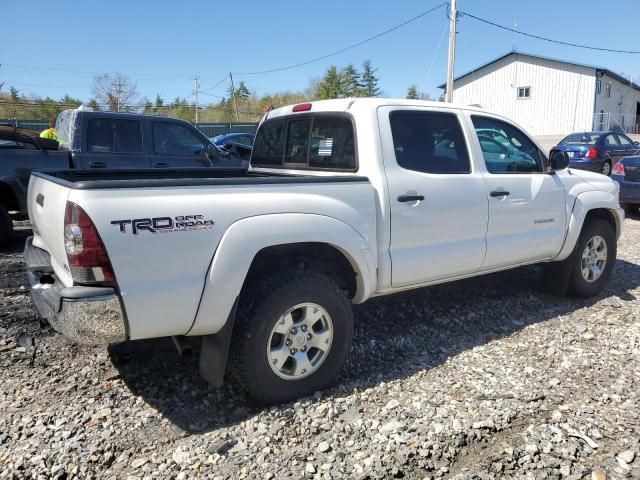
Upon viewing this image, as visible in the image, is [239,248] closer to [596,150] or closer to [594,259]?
[594,259]

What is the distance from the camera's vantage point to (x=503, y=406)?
10.5ft

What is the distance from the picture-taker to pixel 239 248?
2826 millimetres

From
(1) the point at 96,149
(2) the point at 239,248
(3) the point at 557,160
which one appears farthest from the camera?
(1) the point at 96,149

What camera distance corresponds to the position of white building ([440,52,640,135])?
110 ft

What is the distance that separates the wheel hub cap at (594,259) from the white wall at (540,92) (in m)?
29.6

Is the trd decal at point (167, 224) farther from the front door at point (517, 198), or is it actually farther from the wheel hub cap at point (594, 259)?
the wheel hub cap at point (594, 259)

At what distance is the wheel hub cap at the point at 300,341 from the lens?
123 inches

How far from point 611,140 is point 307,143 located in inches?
606

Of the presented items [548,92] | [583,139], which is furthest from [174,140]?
[548,92]

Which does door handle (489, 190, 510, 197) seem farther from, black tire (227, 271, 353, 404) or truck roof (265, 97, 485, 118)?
black tire (227, 271, 353, 404)

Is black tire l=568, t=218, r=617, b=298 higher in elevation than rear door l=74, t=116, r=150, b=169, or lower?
lower

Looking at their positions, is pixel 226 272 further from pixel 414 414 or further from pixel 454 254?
pixel 454 254

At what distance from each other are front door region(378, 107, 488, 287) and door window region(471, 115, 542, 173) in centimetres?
28

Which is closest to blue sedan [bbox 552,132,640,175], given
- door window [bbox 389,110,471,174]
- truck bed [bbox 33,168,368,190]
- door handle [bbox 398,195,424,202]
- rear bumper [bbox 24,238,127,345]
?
door window [bbox 389,110,471,174]
